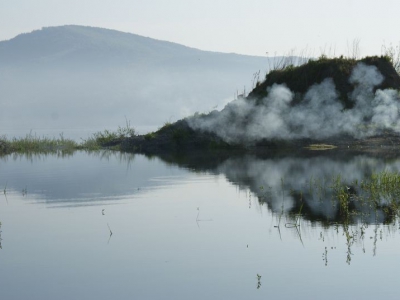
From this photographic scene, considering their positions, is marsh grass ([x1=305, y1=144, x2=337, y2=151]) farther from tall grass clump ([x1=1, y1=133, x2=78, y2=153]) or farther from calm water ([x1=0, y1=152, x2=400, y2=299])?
tall grass clump ([x1=1, y1=133, x2=78, y2=153])

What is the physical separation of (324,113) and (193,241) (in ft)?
82.5

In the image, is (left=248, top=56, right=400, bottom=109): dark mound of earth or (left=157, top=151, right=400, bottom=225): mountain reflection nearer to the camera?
(left=157, top=151, right=400, bottom=225): mountain reflection

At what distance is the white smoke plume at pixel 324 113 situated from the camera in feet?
122

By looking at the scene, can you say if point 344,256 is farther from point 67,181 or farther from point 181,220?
point 67,181

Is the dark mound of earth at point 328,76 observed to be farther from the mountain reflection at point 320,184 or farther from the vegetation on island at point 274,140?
the mountain reflection at point 320,184

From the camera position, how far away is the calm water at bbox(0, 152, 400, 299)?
10.5 metres

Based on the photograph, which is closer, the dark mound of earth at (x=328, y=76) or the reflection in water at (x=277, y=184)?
the reflection in water at (x=277, y=184)

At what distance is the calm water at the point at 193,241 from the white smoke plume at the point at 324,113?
44.6ft

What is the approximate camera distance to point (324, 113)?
1481 inches

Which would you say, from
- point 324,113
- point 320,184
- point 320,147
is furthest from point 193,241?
point 324,113

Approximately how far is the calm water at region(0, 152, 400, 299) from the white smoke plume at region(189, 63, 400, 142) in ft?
44.6

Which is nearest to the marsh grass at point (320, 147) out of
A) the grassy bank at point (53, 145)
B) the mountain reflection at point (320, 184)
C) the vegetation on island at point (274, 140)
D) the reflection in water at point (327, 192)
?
the vegetation on island at point (274, 140)

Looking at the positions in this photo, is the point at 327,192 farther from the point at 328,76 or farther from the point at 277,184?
the point at 328,76

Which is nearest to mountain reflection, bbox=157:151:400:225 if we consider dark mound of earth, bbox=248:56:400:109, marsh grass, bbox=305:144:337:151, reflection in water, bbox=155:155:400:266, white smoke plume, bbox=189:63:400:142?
reflection in water, bbox=155:155:400:266
